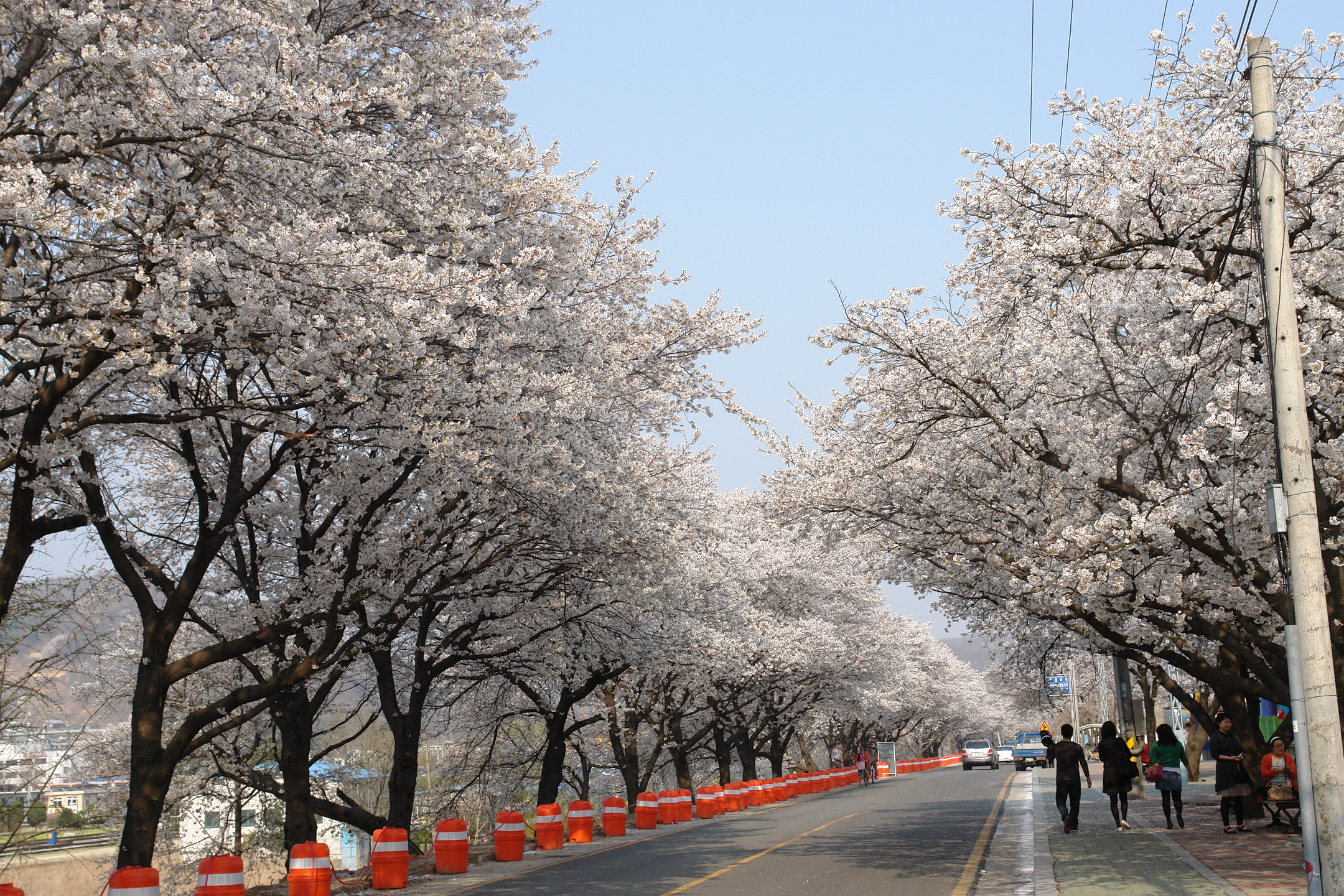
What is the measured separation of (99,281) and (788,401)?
1533cm

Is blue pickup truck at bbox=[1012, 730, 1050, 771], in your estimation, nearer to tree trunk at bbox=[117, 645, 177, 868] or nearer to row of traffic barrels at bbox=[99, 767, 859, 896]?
row of traffic barrels at bbox=[99, 767, 859, 896]

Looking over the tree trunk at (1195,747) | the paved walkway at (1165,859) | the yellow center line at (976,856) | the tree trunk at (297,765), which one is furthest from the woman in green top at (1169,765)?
the tree trunk at (1195,747)

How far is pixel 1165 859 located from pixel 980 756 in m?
54.2

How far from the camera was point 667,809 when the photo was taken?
86.4 feet

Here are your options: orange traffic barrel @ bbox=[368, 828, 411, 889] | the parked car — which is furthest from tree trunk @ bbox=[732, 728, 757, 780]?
orange traffic barrel @ bbox=[368, 828, 411, 889]

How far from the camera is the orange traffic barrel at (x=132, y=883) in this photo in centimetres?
905

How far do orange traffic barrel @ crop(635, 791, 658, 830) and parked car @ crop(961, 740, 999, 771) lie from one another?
4444cm

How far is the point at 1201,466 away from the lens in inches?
528

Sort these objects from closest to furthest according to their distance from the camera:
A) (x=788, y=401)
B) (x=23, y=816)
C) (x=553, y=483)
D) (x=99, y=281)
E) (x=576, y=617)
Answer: (x=23, y=816), (x=99, y=281), (x=553, y=483), (x=576, y=617), (x=788, y=401)

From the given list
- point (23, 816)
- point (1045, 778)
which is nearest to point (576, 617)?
point (23, 816)

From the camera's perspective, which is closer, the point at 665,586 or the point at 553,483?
the point at 553,483

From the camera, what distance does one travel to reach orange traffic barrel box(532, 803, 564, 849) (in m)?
19.9

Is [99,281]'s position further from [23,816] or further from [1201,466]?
[1201,466]

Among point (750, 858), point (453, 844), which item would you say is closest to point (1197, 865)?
point (750, 858)
